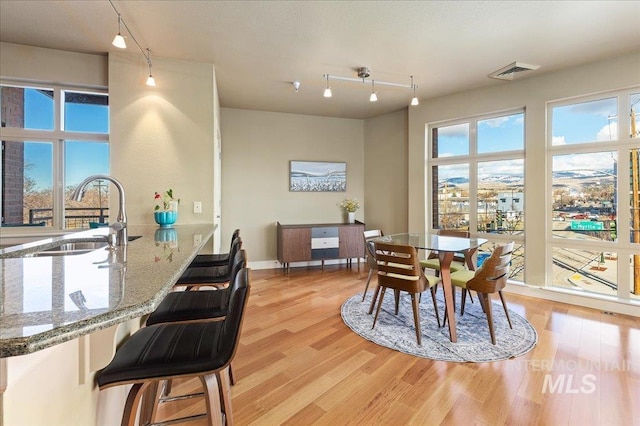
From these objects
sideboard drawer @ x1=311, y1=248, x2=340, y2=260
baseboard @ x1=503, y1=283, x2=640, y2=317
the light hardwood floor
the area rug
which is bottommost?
the light hardwood floor

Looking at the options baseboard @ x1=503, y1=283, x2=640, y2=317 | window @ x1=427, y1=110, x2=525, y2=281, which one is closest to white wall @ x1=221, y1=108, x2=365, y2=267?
window @ x1=427, y1=110, x2=525, y2=281

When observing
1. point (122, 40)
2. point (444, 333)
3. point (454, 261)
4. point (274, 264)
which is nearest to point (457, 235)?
point (454, 261)

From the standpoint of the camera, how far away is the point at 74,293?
0.78 m

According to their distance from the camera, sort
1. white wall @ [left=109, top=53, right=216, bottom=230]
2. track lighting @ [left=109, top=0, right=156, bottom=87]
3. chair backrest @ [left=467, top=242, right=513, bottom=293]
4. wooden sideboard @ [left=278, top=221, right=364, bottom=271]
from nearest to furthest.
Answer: track lighting @ [left=109, top=0, right=156, bottom=87], chair backrest @ [left=467, top=242, right=513, bottom=293], white wall @ [left=109, top=53, right=216, bottom=230], wooden sideboard @ [left=278, top=221, right=364, bottom=271]

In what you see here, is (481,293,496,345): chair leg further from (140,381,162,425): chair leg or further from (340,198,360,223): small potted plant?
(340,198,360,223): small potted plant

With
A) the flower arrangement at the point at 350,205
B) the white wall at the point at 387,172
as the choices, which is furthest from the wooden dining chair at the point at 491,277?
the flower arrangement at the point at 350,205

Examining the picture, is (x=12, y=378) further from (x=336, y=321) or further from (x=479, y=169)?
(x=479, y=169)

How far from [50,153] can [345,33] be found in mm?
3417

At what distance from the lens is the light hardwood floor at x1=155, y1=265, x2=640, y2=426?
5.58 ft

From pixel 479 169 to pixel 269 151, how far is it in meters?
3.41

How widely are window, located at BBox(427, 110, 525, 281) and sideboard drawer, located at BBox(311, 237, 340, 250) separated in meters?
1.61

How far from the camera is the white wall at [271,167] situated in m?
5.05

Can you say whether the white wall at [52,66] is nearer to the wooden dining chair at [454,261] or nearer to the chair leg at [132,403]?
the chair leg at [132,403]

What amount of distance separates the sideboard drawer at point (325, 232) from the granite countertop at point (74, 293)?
11.9 feet
